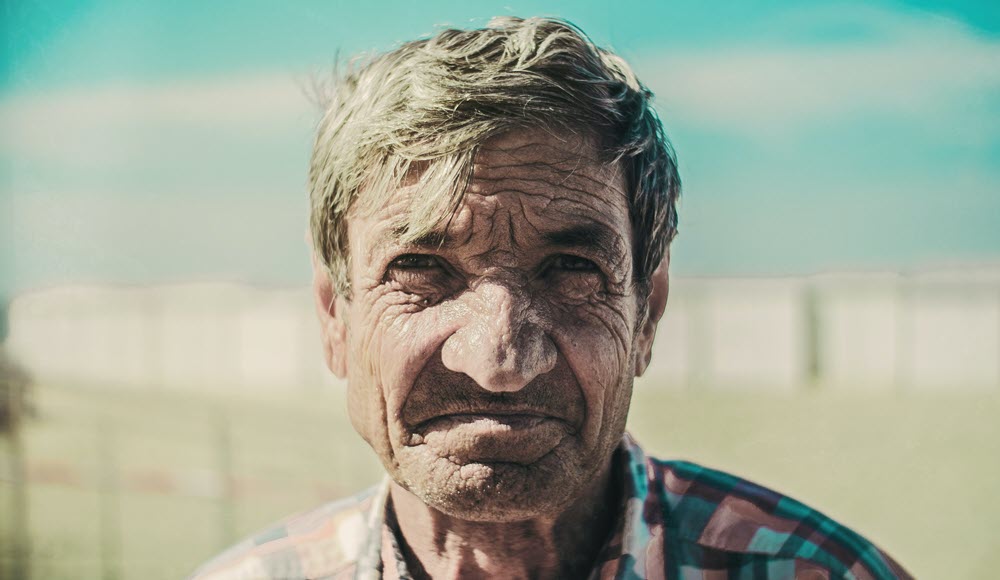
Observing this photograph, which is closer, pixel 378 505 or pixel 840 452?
pixel 378 505

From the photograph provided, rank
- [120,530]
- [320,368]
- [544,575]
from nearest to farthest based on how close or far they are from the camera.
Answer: [544,575] < [120,530] < [320,368]

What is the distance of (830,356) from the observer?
48.4ft

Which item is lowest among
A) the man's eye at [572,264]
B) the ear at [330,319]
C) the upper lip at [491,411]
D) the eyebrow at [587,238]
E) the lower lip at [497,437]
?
the lower lip at [497,437]

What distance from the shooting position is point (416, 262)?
1756 mm

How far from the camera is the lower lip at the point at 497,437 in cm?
165

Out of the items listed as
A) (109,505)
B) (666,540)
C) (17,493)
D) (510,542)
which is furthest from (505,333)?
(109,505)

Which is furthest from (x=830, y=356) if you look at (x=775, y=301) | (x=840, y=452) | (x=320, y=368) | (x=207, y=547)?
(x=207, y=547)

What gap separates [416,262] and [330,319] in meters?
0.40

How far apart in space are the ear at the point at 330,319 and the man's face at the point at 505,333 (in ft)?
0.68

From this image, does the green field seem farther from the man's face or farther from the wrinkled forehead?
the wrinkled forehead

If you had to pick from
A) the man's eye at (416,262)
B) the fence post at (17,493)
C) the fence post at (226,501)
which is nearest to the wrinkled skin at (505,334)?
the man's eye at (416,262)

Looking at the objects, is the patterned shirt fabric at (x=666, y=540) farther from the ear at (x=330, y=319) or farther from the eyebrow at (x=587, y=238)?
the eyebrow at (x=587, y=238)

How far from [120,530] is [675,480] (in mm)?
5937

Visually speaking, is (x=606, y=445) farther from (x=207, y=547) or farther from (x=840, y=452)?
(x=840, y=452)
